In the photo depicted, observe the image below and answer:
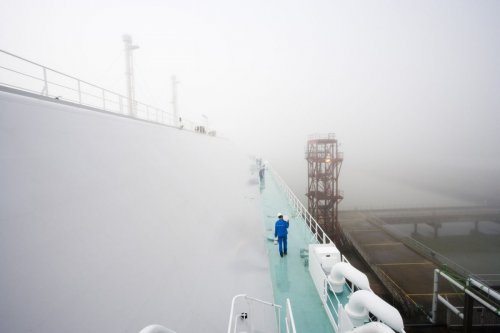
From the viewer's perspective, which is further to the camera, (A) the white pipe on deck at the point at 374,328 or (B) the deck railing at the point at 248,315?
(B) the deck railing at the point at 248,315

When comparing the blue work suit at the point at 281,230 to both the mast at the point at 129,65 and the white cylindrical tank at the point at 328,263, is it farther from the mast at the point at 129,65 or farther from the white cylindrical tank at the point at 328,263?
the mast at the point at 129,65

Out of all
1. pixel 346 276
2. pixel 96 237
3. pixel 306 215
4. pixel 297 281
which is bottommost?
pixel 297 281

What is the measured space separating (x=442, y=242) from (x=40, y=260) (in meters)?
49.6

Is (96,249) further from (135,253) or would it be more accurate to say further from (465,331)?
(465,331)

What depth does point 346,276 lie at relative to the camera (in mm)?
4637

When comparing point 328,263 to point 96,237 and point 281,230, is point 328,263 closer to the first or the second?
point 281,230

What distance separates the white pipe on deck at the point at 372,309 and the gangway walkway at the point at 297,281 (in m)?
0.75

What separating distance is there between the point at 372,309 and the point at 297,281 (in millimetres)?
2486

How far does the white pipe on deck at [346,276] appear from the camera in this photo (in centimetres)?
424

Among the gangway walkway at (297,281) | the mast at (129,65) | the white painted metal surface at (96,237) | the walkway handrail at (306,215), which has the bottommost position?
the gangway walkway at (297,281)

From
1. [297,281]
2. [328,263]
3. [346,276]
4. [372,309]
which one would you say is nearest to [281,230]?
[297,281]

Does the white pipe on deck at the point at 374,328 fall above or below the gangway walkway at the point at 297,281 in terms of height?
→ above

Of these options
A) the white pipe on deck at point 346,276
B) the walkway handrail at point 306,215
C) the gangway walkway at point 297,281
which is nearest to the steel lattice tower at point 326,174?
the walkway handrail at point 306,215

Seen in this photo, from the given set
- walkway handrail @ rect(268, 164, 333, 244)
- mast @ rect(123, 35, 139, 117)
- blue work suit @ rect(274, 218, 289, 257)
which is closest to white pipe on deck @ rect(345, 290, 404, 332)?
walkway handrail @ rect(268, 164, 333, 244)
